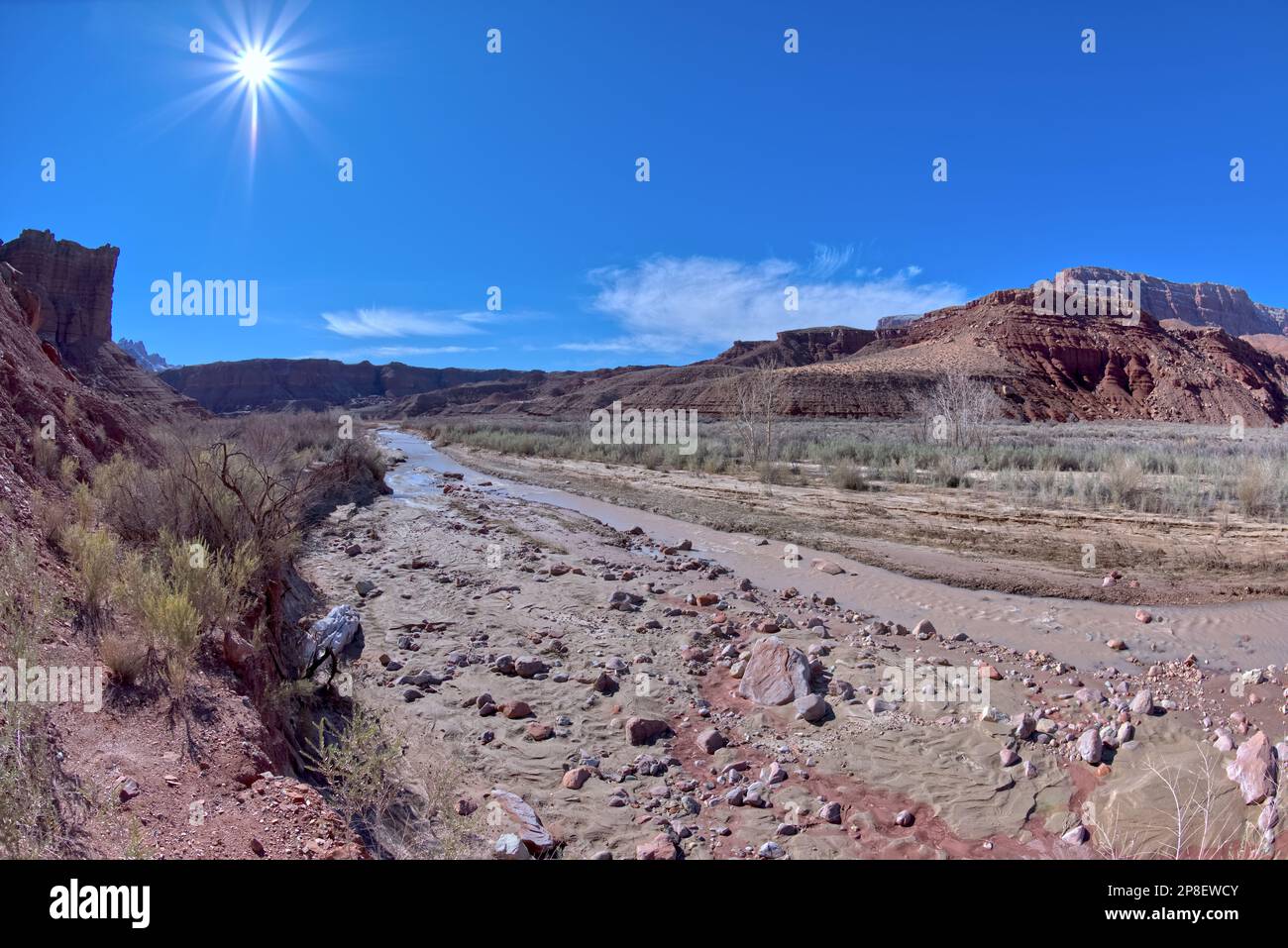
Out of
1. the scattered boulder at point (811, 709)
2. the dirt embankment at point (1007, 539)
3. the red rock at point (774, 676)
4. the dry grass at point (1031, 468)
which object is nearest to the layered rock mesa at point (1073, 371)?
the dry grass at point (1031, 468)

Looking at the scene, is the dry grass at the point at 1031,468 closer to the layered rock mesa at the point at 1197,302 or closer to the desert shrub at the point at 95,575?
the desert shrub at the point at 95,575

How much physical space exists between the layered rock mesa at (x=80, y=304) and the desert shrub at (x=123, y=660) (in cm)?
4664

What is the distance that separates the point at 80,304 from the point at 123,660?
64.0 m

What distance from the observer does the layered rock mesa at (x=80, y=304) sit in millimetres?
42562

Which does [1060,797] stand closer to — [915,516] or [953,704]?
[953,704]

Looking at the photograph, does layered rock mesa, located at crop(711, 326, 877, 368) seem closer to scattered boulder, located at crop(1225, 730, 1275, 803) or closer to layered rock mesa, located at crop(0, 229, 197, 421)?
layered rock mesa, located at crop(0, 229, 197, 421)

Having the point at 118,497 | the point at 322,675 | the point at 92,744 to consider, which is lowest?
the point at 322,675

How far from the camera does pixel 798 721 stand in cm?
494

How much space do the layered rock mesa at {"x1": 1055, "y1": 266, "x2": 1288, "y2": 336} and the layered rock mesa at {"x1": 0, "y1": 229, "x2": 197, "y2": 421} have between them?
6843 inches

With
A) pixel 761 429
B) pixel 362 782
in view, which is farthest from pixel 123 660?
pixel 761 429

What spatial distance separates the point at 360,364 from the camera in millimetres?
149625

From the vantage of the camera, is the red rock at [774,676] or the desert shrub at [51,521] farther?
the red rock at [774,676]
